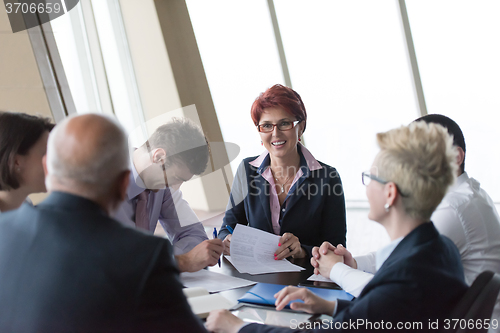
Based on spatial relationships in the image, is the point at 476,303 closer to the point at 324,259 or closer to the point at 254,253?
the point at 324,259

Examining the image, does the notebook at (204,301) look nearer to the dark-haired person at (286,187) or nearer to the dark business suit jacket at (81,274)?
the dark business suit jacket at (81,274)

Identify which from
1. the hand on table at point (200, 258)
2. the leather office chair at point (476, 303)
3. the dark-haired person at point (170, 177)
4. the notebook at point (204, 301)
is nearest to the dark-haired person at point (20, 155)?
the dark-haired person at point (170, 177)

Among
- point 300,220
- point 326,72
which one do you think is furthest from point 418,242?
point 326,72

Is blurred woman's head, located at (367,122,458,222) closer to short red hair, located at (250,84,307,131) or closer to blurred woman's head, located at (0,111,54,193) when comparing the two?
short red hair, located at (250,84,307,131)

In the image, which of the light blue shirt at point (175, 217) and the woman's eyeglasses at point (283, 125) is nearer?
the light blue shirt at point (175, 217)

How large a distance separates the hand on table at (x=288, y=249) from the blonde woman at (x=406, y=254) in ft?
2.11

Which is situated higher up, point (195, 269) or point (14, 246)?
point (14, 246)

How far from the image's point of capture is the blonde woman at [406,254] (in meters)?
0.94

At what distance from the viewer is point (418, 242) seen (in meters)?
1.02

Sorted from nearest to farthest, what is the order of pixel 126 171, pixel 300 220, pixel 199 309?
pixel 126 171 < pixel 199 309 < pixel 300 220

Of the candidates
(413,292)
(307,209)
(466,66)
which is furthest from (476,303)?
(466,66)

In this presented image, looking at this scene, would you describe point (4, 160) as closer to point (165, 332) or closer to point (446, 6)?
point (165, 332)

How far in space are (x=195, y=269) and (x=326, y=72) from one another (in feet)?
13.2

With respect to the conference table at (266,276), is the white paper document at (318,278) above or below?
below
